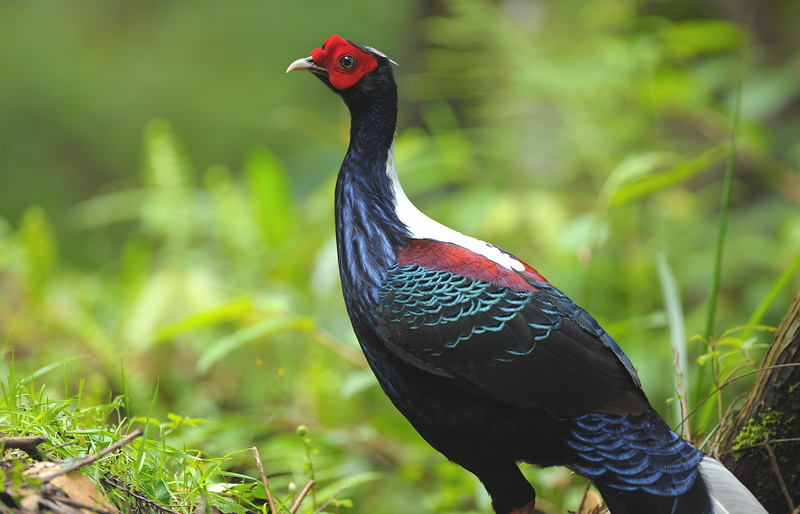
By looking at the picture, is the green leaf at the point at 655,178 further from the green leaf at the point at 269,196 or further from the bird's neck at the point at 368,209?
the green leaf at the point at 269,196

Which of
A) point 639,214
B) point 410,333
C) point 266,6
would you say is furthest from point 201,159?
point 410,333

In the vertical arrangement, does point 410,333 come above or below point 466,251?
below


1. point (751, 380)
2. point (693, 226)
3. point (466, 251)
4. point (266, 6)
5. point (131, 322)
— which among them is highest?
point (266, 6)

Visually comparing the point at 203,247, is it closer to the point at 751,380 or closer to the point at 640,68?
the point at 640,68

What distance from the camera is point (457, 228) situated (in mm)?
4562

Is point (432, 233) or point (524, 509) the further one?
point (432, 233)

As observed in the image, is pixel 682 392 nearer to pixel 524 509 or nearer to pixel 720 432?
pixel 720 432

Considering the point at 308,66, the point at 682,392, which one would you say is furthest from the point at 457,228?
the point at 682,392

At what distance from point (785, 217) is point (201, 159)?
9760mm

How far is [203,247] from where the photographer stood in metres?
5.03

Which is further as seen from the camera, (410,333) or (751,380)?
(751,380)

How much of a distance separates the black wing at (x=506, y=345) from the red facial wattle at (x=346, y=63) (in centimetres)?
86

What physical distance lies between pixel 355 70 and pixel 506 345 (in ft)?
3.90

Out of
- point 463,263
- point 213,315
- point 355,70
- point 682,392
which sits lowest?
point 682,392
